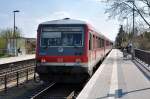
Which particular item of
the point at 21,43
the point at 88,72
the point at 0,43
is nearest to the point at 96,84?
the point at 88,72

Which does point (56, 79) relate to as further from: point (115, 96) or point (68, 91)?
point (115, 96)

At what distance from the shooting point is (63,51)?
16.6 meters

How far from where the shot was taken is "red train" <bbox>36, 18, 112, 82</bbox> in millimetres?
16375

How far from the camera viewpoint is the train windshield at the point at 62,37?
16.8 m

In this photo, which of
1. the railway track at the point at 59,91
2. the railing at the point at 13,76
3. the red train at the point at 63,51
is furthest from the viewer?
the railing at the point at 13,76

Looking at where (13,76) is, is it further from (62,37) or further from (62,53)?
(62,53)

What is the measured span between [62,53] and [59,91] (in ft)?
5.88

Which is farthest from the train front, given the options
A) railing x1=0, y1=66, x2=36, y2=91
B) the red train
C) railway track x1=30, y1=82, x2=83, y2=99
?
railing x1=0, y1=66, x2=36, y2=91

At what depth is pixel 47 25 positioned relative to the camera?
17.0m

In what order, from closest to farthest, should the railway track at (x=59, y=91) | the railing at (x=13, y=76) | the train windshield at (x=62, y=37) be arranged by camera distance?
the railway track at (x=59, y=91) < the train windshield at (x=62, y=37) < the railing at (x=13, y=76)

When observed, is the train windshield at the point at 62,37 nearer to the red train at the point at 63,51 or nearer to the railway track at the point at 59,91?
the red train at the point at 63,51

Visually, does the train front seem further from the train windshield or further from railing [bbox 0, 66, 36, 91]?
railing [bbox 0, 66, 36, 91]

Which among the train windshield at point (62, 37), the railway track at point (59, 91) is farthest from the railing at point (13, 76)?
the train windshield at point (62, 37)

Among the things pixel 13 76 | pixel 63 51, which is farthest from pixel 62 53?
pixel 13 76
